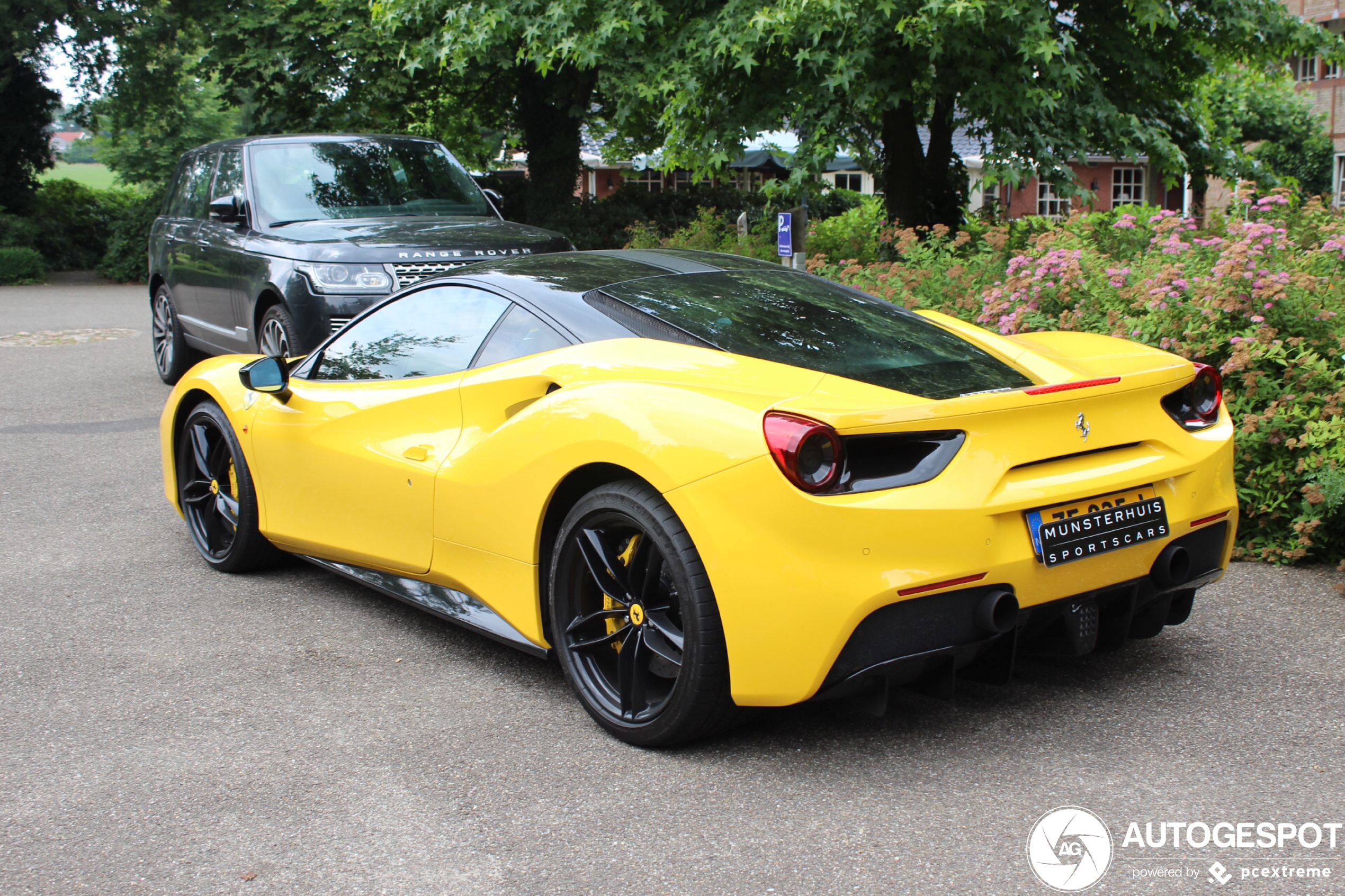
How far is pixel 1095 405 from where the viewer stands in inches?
127

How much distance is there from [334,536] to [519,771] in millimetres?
1534

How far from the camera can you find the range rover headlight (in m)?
7.62

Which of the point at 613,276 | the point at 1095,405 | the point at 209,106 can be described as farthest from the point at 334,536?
the point at 209,106

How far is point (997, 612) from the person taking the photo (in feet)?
9.71

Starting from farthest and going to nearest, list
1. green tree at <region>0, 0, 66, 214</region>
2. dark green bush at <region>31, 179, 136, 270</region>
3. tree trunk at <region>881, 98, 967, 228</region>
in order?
1. dark green bush at <region>31, 179, 136, 270</region>
2. green tree at <region>0, 0, 66, 214</region>
3. tree trunk at <region>881, 98, 967, 228</region>

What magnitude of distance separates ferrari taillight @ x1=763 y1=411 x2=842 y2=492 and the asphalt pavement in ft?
2.65

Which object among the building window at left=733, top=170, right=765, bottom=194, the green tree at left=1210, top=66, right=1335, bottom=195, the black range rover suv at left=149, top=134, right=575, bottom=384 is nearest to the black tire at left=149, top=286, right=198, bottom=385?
the black range rover suv at left=149, top=134, right=575, bottom=384

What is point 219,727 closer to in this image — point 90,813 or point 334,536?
point 90,813

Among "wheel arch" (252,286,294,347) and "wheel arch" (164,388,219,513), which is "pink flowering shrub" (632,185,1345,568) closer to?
"wheel arch" (252,286,294,347)

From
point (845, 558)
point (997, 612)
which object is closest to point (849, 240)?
point (997, 612)

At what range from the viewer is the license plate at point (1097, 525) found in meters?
3.02

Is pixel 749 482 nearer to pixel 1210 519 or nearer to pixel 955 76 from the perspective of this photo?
pixel 1210 519

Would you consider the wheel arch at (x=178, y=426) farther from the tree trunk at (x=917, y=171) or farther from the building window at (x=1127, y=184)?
the building window at (x=1127, y=184)

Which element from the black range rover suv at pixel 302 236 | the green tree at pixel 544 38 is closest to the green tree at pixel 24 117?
the green tree at pixel 544 38
